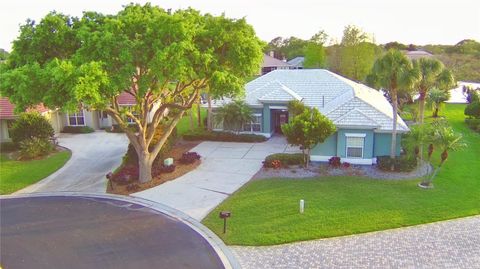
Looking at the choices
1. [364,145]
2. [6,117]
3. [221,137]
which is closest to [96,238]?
[364,145]

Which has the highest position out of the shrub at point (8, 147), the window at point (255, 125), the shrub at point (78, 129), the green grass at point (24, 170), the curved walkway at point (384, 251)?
the window at point (255, 125)

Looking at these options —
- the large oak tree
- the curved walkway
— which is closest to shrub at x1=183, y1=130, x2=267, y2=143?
the large oak tree

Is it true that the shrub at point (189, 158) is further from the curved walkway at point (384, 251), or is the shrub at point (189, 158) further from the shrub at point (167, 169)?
the curved walkway at point (384, 251)

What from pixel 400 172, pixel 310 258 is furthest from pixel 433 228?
pixel 400 172

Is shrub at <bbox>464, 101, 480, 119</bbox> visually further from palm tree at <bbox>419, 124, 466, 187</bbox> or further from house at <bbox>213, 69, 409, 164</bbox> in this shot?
palm tree at <bbox>419, 124, 466, 187</bbox>

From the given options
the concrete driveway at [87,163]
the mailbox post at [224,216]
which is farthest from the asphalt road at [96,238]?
the concrete driveway at [87,163]

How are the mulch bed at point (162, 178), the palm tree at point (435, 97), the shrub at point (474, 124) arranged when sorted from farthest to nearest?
the palm tree at point (435, 97), the shrub at point (474, 124), the mulch bed at point (162, 178)

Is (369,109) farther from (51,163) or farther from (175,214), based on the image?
(51,163)
